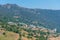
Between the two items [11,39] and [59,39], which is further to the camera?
[59,39]

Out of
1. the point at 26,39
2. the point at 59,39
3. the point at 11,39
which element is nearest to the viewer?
the point at 11,39

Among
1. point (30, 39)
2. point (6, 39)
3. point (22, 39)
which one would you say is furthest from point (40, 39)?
point (6, 39)

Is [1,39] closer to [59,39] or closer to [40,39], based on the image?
[40,39]

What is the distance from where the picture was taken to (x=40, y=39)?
109625mm

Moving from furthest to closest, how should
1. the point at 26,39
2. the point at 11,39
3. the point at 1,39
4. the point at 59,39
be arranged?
Answer: the point at 59,39 → the point at 26,39 → the point at 11,39 → the point at 1,39

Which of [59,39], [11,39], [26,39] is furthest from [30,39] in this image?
[59,39]

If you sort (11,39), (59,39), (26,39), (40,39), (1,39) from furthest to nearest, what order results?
1. (59,39)
2. (40,39)
3. (26,39)
4. (11,39)
5. (1,39)

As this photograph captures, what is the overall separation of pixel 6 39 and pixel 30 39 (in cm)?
1893

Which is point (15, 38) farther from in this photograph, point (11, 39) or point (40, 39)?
point (40, 39)

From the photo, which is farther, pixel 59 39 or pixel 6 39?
pixel 59 39

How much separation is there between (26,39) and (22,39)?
466 centimetres

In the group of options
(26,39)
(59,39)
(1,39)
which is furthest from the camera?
(59,39)

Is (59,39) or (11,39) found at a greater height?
(11,39)

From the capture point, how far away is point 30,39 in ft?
347
